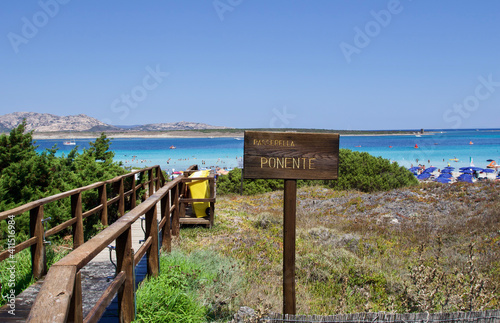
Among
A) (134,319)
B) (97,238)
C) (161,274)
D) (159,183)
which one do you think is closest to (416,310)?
(161,274)

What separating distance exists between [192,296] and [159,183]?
830 cm

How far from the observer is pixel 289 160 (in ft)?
12.5

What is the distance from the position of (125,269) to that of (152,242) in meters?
1.03

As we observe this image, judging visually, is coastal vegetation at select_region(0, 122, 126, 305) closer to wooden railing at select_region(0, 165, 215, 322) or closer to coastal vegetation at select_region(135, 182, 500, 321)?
wooden railing at select_region(0, 165, 215, 322)

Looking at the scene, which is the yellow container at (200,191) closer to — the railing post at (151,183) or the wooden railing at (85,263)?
the railing post at (151,183)

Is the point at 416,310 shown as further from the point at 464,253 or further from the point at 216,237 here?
the point at 216,237

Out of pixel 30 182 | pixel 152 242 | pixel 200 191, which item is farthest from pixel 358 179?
pixel 152 242

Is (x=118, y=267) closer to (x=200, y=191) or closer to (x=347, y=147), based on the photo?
(x=200, y=191)

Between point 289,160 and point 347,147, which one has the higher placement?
point 289,160

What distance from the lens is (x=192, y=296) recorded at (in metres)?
3.63

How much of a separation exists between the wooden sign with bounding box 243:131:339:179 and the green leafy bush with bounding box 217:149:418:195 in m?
18.4

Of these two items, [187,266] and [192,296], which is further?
[187,266]

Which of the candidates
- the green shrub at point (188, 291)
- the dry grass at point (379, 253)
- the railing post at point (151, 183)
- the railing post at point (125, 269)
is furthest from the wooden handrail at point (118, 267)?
the railing post at point (151, 183)

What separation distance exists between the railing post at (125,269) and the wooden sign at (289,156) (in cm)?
140
